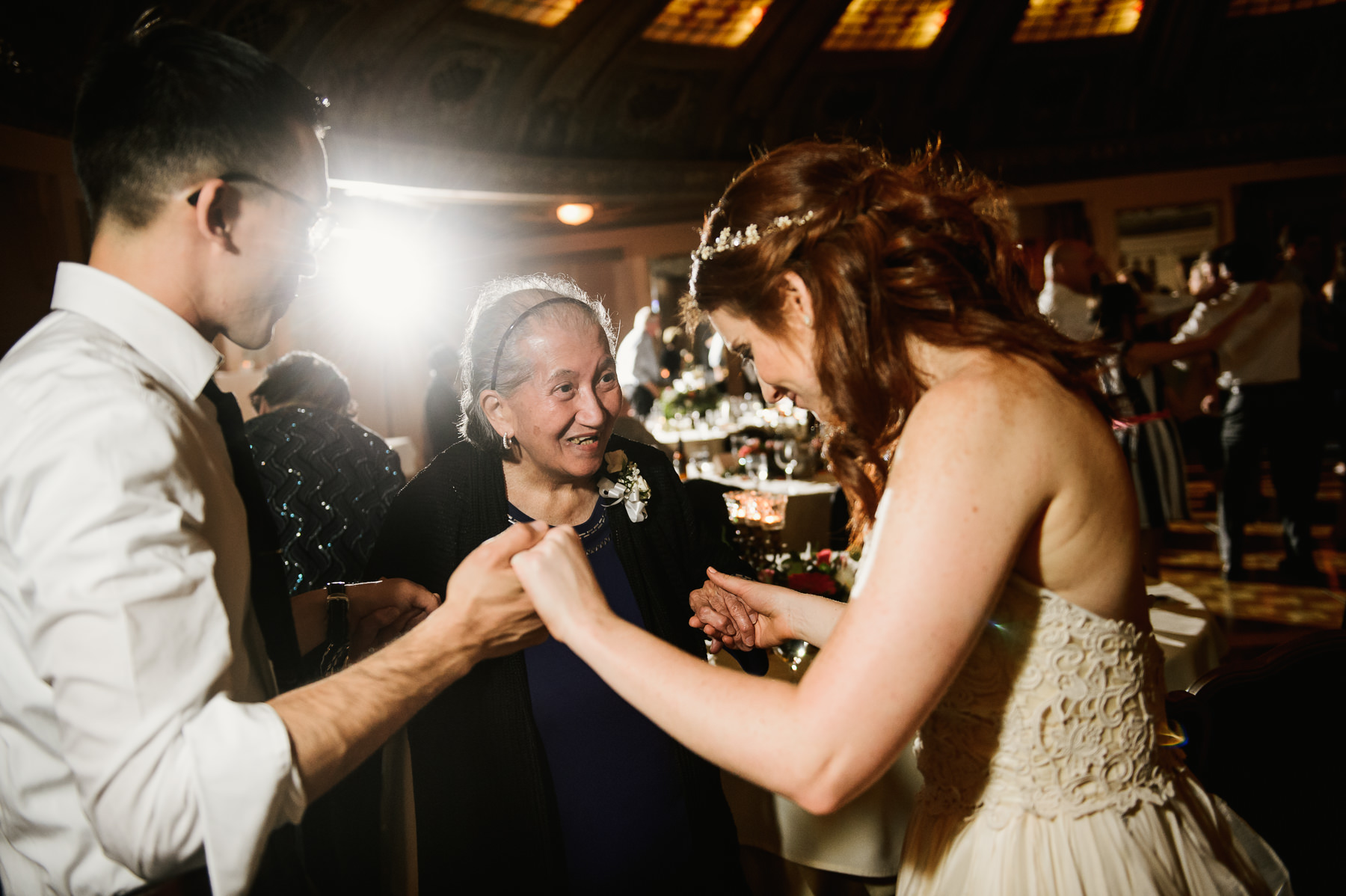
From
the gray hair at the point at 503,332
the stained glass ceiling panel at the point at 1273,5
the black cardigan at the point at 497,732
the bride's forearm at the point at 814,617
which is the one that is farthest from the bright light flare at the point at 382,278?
the stained glass ceiling panel at the point at 1273,5

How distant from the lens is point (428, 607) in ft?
5.19

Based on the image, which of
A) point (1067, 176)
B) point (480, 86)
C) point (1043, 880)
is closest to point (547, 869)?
point (1043, 880)

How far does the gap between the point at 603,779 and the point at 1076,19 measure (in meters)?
14.7

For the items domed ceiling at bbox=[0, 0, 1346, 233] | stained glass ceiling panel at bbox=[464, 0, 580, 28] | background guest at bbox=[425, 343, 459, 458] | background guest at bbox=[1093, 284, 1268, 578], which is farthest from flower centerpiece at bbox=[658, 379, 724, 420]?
stained glass ceiling panel at bbox=[464, 0, 580, 28]

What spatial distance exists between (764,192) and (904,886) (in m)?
1.16

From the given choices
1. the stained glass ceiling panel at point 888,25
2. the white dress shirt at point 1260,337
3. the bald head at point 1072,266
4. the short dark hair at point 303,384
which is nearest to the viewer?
the short dark hair at point 303,384

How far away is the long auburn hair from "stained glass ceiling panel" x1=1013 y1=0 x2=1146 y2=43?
543 inches

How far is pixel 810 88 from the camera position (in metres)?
13.0

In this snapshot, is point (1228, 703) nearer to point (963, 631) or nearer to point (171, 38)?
point (963, 631)

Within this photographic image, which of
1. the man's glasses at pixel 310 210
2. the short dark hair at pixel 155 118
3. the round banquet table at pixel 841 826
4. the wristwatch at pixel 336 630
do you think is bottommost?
the round banquet table at pixel 841 826

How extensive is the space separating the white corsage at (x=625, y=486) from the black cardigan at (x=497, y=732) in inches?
1.2

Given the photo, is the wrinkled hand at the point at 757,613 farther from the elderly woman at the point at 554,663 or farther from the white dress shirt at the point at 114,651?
the white dress shirt at the point at 114,651

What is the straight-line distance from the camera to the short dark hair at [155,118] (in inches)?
39.4

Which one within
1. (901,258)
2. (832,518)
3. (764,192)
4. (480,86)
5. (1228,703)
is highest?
(480,86)
